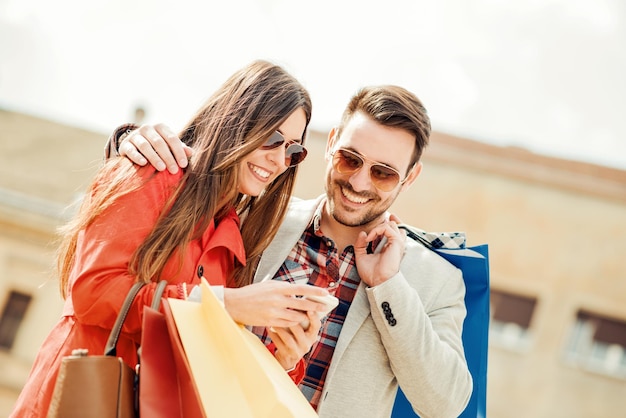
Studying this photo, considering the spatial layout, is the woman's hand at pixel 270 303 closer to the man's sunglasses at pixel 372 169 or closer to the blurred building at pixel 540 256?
the man's sunglasses at pixel 372 169

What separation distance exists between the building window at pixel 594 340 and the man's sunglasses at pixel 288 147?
63.2 feet

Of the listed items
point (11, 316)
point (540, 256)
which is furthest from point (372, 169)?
point (11, 316)

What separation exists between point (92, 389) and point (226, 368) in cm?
34

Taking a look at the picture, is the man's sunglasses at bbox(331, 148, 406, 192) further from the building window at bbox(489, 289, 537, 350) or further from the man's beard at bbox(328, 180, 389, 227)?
the building window at bbox(489, 289, 537, 350)

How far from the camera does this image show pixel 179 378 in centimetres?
216

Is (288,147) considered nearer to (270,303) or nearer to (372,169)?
(372,169)

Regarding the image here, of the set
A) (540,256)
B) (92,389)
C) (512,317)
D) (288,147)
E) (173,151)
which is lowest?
(512,317)

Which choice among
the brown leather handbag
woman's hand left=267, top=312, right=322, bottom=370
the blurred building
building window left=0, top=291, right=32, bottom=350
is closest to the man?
woman's hand left=267, top=312, right=322, bottom=370

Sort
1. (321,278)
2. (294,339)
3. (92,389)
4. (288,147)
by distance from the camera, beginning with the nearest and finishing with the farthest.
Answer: (92,389), (294,339), (288,147), (321,278)

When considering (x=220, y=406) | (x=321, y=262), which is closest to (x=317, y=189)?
(x=321, y=262)

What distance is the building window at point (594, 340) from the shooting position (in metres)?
20.8

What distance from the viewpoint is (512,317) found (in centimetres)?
2100

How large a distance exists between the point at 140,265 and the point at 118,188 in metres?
0.26

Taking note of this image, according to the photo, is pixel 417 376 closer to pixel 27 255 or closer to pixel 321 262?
pixel 321 262
